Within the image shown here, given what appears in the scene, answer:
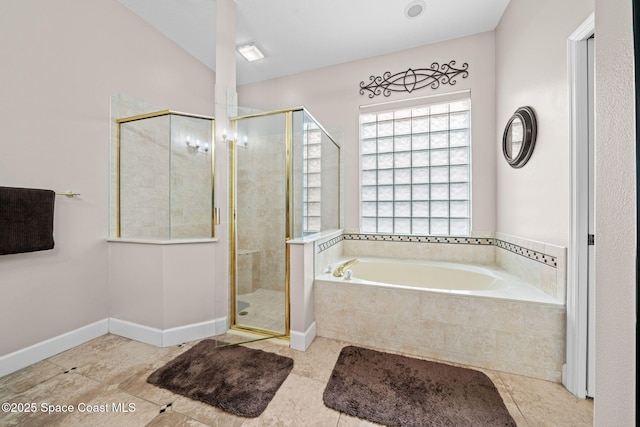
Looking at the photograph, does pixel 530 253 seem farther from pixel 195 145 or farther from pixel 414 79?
pixel 195 145

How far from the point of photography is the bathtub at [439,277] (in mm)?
1797

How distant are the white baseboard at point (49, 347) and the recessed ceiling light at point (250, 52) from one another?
2.87m

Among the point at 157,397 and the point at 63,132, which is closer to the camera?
the point at 157,397

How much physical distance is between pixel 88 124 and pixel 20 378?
1776 mm

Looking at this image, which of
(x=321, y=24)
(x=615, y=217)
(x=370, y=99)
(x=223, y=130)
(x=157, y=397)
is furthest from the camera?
(x=370, y=99)

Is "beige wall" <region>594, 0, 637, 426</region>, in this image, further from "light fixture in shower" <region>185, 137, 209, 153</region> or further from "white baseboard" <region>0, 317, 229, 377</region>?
"light fixture in shower" <region>185, 137, 209, 153</region>

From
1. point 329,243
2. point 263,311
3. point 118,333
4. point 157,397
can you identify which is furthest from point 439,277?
point 118,333

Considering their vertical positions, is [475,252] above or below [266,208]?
below

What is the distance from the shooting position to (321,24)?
2305 millimetres

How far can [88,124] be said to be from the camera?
76.9 inches

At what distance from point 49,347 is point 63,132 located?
1535 mm

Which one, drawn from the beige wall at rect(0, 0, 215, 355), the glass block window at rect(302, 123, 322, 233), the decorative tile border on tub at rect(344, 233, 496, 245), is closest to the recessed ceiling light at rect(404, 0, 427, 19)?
the glass block window at rect(302, 123, 322, 233)

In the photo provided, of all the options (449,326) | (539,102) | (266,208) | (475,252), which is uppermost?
(539,102)

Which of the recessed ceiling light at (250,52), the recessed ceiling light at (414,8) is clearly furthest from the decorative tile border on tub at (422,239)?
the recessed ceiling light at (250,52)
